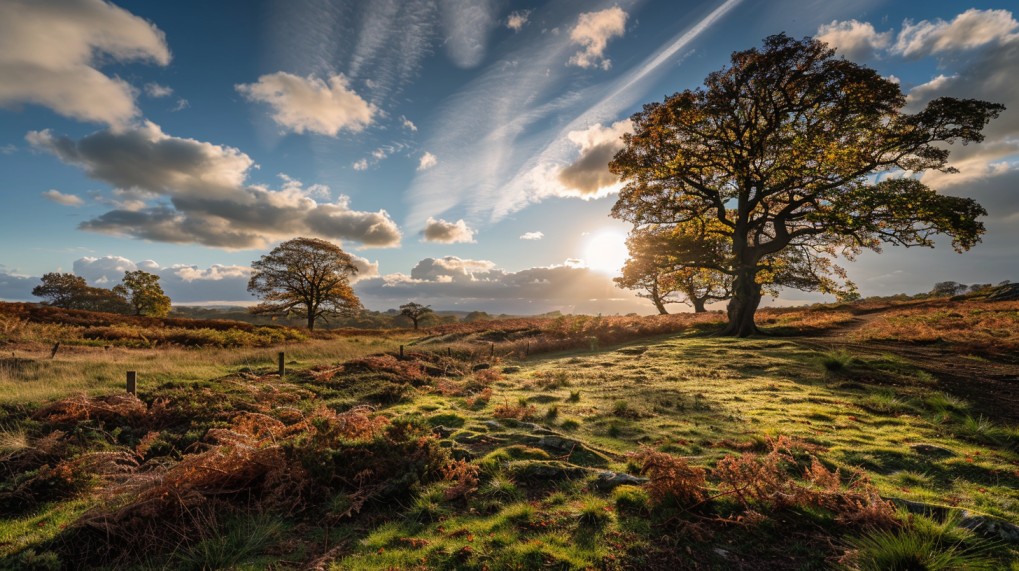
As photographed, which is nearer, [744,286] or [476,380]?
[476,380]

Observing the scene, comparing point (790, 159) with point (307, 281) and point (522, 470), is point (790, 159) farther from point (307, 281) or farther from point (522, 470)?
point (307, 281)

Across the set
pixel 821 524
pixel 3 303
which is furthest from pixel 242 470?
pixel 3 303

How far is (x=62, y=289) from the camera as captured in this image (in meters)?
59.0

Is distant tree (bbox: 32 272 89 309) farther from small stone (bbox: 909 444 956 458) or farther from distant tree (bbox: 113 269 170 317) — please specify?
small stone (bbox: 909 444 956 458)

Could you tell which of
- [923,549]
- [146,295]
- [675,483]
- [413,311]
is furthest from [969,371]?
[146,295]

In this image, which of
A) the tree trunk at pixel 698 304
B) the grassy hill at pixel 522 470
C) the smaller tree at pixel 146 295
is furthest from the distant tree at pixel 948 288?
the smaller tree at pixel 146 295

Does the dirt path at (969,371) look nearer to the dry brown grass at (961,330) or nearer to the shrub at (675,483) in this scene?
the dry brown grass at (961,330)

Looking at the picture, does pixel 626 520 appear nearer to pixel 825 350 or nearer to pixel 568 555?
pixel 568 555

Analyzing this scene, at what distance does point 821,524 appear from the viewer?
15.8 ft

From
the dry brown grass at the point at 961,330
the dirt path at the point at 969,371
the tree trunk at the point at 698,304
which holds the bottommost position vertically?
the dirt path at the point at 969,371

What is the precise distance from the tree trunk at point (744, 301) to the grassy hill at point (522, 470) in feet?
32.0

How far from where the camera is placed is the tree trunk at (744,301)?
24.6 m

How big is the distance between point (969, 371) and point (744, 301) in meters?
11.7

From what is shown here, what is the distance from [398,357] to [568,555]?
18.5 metres
